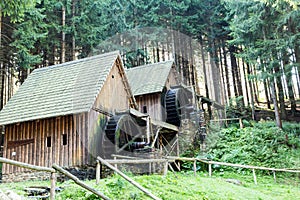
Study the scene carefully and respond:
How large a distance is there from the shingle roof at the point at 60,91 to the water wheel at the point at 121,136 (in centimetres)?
170

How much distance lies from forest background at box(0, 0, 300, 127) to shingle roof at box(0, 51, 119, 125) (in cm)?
306

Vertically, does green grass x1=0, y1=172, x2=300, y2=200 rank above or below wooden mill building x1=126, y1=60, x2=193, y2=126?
below

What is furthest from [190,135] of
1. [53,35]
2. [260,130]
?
[53,35]

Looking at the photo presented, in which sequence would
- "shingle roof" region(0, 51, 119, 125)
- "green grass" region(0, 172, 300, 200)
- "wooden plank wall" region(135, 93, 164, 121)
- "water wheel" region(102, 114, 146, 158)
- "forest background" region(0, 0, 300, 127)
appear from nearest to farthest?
"green grass" region(0, 172, 300, 200) → "shingle roof" region(0, 51, 119, 125) → "water wheel" region(102, 114, 146, 158) → "forest background" region(0, 0, 300, 127) → "wooden plank wall" region(135, 93, 164, 121)

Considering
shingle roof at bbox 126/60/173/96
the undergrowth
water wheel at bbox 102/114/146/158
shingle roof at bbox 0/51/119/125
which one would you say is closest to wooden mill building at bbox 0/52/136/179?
shingle roof at bbox 0/51/119/125

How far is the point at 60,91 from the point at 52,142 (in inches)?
99.3

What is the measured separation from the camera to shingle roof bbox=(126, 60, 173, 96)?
20062mm

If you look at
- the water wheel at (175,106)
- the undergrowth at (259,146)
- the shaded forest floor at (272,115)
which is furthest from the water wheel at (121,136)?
the shaded forest floor at (272,115)

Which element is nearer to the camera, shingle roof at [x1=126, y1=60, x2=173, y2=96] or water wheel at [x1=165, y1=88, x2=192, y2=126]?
water wheel at [x1=165, y1=88, x2=192, y2=126]

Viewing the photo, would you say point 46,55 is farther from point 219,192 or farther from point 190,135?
point 219,192

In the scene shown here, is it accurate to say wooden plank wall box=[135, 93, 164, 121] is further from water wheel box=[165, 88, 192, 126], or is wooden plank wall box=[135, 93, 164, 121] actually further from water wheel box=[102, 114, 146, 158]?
water wheel box=[102, 114, 146, 158]

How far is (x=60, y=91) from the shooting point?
14367 mm

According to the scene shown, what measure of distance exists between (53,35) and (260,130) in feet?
49.8

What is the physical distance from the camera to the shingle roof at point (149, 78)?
65.8 ft
